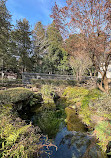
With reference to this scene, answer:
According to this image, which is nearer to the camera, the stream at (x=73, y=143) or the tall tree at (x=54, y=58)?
the stream at (x=73, y=143)

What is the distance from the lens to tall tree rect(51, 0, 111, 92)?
367 cm

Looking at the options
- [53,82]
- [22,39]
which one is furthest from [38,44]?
[53,82]

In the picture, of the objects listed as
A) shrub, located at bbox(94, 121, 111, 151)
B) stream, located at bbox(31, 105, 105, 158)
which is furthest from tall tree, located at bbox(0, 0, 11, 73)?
shrub, located at bbox(94, 121, 111, 151)

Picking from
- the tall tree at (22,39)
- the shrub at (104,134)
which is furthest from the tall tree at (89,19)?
the tall tree at (22,39)

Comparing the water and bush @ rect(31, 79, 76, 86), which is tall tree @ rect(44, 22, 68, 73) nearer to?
bush @ rect(31, 79, 76, 86)

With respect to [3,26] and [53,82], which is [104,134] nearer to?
[53,82]

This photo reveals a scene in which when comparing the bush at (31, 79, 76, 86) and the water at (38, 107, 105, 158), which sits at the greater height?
the bush at (31, 79, 76, 86)

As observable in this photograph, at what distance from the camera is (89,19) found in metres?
3.76

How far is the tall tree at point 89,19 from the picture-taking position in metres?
3.67

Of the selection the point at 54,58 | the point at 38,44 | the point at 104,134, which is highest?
the point at 38,44

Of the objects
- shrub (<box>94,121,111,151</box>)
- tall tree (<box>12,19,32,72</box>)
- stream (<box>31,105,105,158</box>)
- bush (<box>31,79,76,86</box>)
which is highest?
tall tree (<box>12,19,32,72</box>)

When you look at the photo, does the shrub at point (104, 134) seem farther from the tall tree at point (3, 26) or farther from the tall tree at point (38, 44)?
the tall tree at point (38, 44)

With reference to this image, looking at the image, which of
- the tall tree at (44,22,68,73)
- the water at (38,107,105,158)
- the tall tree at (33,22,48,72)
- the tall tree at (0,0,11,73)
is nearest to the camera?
the water at (38,107,105,158)

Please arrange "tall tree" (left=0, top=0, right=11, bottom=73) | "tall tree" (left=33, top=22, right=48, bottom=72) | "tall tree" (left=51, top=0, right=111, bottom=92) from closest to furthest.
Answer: "tall tree" (left=51, top=0, right=111, bottom=92) < "tall tree" (left=0, top=0, right=11, bottom=73) < "tall tree" (left=33, top=22, right=48, bottom=72)
